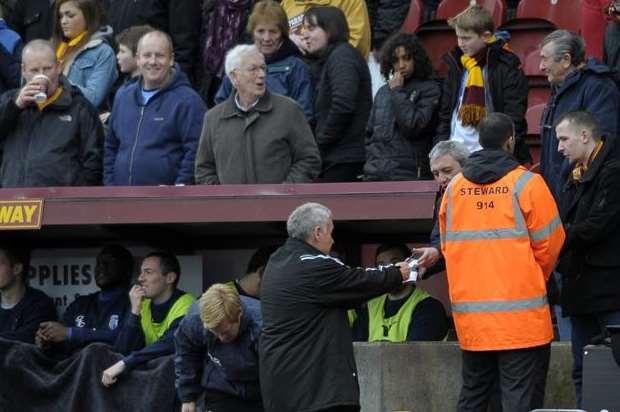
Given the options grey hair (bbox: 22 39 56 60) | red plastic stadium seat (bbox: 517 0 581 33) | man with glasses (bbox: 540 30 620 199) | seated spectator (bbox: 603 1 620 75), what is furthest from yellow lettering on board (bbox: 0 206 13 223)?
red plastic stadium seat (bbox: 517 0 581 33)

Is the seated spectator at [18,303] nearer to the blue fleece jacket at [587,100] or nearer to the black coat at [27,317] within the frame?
the black coat at [27,317]

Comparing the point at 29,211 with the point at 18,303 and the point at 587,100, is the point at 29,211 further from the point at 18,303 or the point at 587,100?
the point at 587,100

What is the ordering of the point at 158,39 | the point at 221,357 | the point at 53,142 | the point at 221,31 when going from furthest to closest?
the point at 221,31 < the point at 53,142 < the point at 158,39 < the point at 221,357

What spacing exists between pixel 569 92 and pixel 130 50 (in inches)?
145

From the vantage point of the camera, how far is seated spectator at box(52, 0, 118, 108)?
1222 cm

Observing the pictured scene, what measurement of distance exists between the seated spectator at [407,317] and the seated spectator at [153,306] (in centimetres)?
138

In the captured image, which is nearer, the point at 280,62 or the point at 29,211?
the point at 29,211

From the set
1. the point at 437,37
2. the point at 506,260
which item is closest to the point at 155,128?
the point at 437,37

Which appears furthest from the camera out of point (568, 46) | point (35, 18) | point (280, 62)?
point (35, 18)

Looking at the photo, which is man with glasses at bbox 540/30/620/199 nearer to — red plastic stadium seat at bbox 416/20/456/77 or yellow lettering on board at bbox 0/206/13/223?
red plastic stadium seat at bbox 416/20/456/77

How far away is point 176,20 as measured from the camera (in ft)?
42.2

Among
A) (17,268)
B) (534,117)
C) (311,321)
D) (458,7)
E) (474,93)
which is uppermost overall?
(458,7)

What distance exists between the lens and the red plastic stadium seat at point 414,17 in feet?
43.8

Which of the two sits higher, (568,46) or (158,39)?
(158,39)
